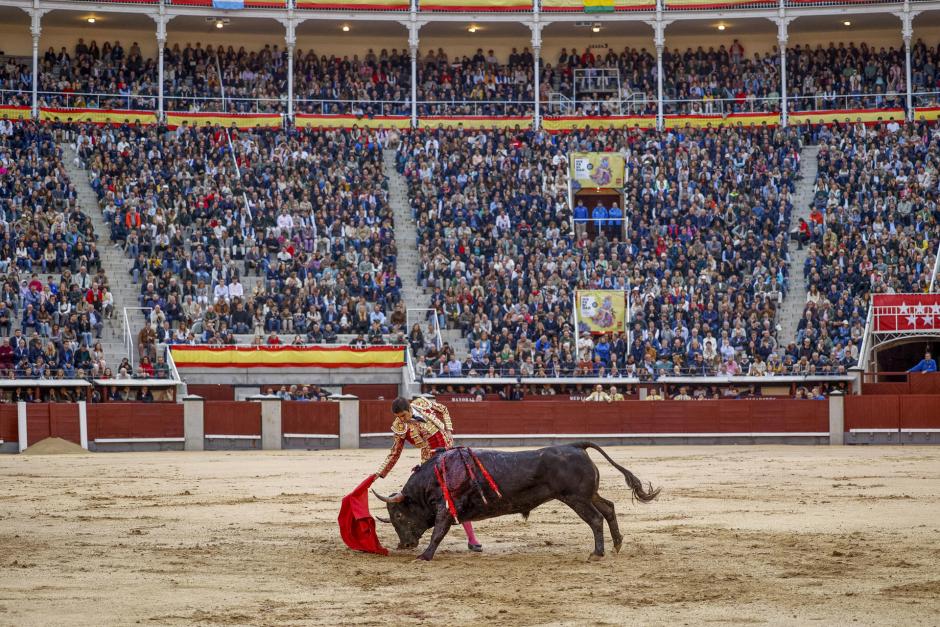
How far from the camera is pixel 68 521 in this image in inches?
537

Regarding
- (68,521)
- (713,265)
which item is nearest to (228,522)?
(68,521)

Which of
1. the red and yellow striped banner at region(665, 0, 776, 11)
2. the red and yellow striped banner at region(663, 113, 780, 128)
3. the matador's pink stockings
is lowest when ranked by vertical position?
the matador's pink stockings

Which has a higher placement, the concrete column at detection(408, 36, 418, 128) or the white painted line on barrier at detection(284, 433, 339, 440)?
the concrete column at detection(408, 36, 418, 128)

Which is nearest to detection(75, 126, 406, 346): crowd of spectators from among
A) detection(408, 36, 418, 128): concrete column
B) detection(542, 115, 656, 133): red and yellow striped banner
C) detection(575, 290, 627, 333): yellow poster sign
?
detection(408, 36, 418, 128): concrete column

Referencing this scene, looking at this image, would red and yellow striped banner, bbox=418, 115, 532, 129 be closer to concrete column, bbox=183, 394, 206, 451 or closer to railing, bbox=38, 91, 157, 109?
railing, bbox=38, 91, 157, 109

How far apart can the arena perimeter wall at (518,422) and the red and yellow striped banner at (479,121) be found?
558 inches

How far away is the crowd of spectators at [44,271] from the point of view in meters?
27.5

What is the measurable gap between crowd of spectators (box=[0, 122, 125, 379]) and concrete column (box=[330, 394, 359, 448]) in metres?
4.80

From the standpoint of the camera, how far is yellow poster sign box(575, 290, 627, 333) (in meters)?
31.0

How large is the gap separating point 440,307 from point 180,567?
2099 cm

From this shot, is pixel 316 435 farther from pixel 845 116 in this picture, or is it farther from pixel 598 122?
pixel 845 116

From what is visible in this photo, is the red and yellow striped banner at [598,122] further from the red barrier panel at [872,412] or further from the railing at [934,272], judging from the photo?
the red barrier panel at [872,412]

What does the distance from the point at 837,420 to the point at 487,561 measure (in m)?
17.7

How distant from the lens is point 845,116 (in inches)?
1531
